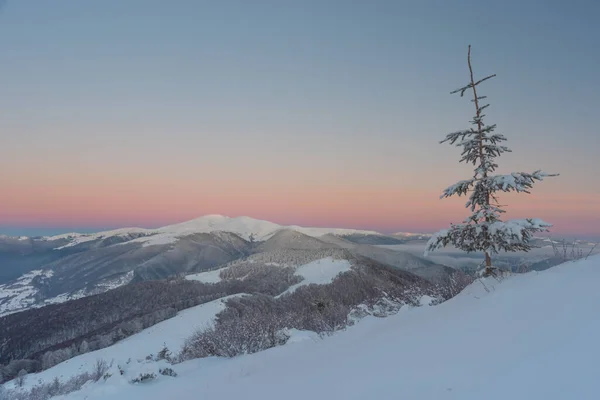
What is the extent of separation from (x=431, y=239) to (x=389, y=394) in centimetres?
597

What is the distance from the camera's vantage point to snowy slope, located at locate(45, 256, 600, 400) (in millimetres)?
3008

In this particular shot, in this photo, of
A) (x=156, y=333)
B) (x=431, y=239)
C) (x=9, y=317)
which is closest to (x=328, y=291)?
(x=156, y=333)

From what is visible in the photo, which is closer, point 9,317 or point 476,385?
point 476,385

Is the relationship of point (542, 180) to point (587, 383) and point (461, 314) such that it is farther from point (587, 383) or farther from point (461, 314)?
point (587, 383)

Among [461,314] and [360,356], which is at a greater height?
[461,314]

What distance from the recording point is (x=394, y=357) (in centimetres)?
463

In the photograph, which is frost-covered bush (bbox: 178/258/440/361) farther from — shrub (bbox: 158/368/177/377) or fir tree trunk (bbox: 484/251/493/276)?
fir tree trunk (bbox: 484/251/493/276)

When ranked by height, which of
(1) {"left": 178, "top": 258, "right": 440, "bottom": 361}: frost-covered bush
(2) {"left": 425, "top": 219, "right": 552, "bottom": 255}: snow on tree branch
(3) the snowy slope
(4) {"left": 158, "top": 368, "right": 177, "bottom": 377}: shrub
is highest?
(2) {"left": 425, "top": 219, "right": 552, "bottom": 255}: snow on tree branch

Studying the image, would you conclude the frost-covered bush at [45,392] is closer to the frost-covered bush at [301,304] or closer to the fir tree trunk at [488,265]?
the frost-covered bush at [301,304]

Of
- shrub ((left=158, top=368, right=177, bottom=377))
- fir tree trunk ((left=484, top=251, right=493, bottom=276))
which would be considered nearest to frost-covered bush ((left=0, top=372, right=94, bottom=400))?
shrub ((left=158, top=368, right=177, bottom=377))

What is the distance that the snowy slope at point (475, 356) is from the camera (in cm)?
301

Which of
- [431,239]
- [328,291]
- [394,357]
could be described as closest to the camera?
[394,357]

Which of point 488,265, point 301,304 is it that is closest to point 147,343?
point 301,304

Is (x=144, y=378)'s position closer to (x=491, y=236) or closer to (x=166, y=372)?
(x=166, y=372)
